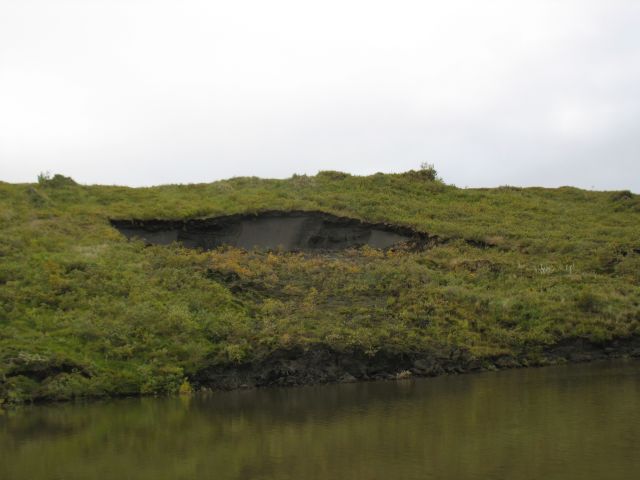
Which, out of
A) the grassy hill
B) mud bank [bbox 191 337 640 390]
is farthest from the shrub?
mud bank [bbox 191 337 640 390]

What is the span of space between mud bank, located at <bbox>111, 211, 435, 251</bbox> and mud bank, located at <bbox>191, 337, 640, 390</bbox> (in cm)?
1552

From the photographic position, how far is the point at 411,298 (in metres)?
33.4

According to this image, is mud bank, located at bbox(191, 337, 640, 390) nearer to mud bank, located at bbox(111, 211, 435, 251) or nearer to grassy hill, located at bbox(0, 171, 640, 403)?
grassy hill, located at bbox(0, 171, 640, 403)

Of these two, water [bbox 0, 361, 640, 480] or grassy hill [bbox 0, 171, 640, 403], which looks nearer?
water [bbox 0, 361, 640, 480]

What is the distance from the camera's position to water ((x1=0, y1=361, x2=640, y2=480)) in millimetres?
13977

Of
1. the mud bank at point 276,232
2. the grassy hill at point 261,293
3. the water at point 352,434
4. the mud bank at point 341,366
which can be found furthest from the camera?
the mud bank at point 276,232

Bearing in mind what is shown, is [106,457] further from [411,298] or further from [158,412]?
[411,298]

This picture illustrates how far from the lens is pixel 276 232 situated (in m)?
45.0

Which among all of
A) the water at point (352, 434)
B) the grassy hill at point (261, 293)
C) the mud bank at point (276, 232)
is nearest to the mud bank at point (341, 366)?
the grassy hill at point (261, 293)

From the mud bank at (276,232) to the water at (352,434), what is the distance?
19.5 meters

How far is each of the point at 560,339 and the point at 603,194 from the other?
109 ft

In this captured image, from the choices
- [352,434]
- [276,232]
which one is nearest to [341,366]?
[352,434]

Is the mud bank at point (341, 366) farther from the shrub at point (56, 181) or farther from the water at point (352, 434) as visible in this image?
the shrub at point (56, 181)

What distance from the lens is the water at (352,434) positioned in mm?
13977
